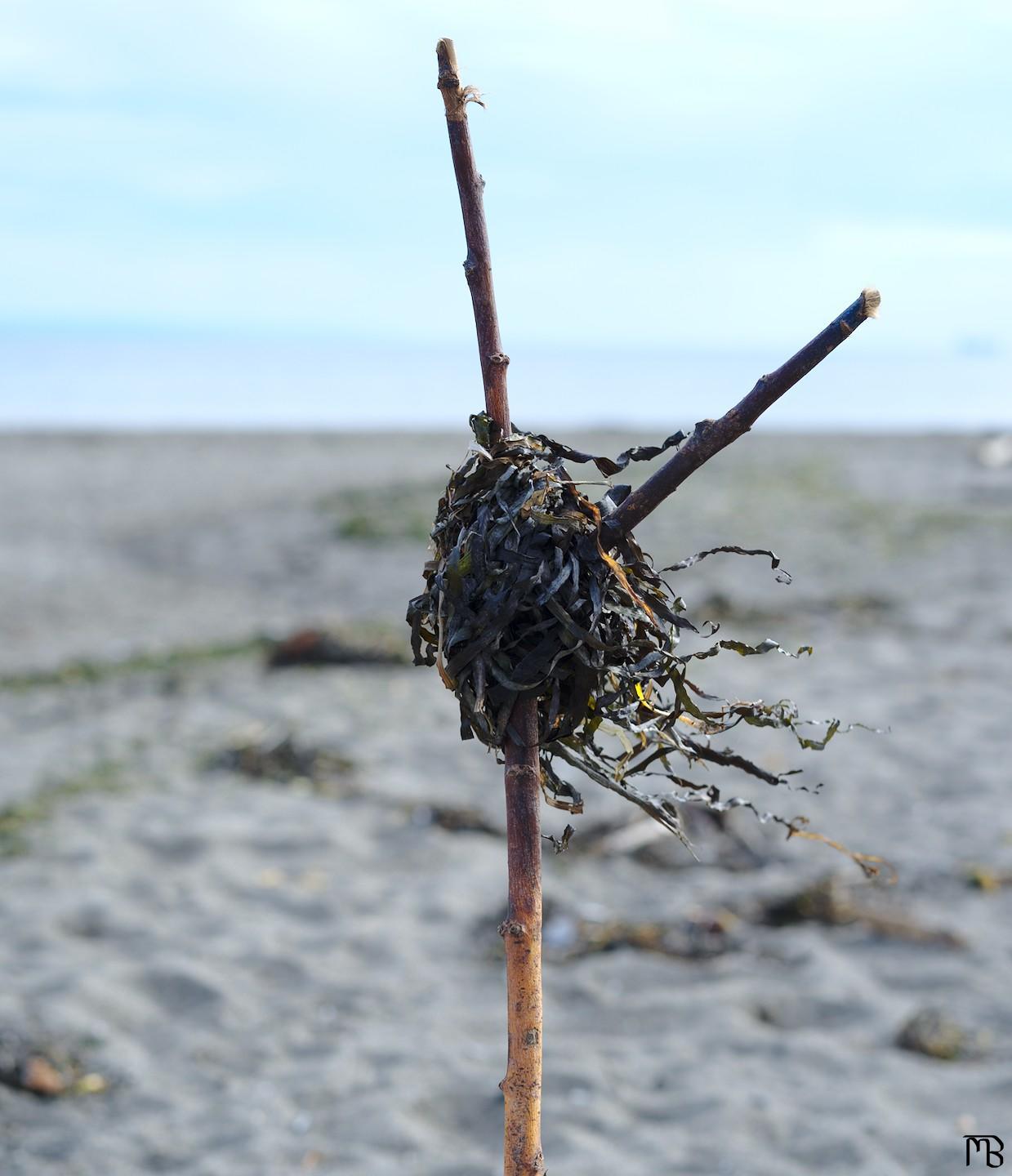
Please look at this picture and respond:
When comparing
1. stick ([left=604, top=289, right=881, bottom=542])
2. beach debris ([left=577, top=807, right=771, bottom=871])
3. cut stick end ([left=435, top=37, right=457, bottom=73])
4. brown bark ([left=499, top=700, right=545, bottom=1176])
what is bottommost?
beach debris ([left=577, top=807, right=771, bottom=871])

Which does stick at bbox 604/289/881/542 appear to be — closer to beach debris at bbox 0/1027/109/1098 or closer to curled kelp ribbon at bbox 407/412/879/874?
curled kelp ribbon at bbox 407/412/879/874

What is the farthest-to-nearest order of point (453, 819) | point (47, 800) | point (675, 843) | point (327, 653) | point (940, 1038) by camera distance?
point (327, 653) < point (47, 800) < point (453, 819) < point (675, 843) < point (940, 1038)

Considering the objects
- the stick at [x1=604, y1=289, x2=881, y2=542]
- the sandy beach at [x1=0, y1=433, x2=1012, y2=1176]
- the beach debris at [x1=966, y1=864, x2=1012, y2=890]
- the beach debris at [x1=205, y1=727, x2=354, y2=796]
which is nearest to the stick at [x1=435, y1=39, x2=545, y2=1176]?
the stick at [x1=604, y1=289, x2=881, y2=542]

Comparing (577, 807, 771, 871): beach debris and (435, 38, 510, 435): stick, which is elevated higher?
(435, 38, 510, 435): stick

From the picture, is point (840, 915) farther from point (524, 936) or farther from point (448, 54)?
point (448, 54)

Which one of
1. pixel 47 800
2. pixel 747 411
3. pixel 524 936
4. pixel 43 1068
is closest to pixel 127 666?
pixel 47 800

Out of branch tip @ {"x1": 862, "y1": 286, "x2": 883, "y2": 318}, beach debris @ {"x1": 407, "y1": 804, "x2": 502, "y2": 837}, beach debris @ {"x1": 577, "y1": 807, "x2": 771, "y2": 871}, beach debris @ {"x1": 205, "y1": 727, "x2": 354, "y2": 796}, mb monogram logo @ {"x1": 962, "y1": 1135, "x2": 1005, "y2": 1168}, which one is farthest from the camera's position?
beach debris @ {"x1": 205, "y1": 727, "x2": 354, "y2": 796}

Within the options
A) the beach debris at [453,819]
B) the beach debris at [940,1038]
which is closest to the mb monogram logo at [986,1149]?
the beach debris at [940,1038]

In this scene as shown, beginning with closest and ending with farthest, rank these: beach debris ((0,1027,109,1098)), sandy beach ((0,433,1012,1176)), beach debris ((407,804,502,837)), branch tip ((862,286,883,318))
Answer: branch tip ((862,286,883,318)) < sandy beach ((0,433,1012,1176)) < beach debris ((0,1027,109,1098)) < beach debris ((407,804,502,837))
